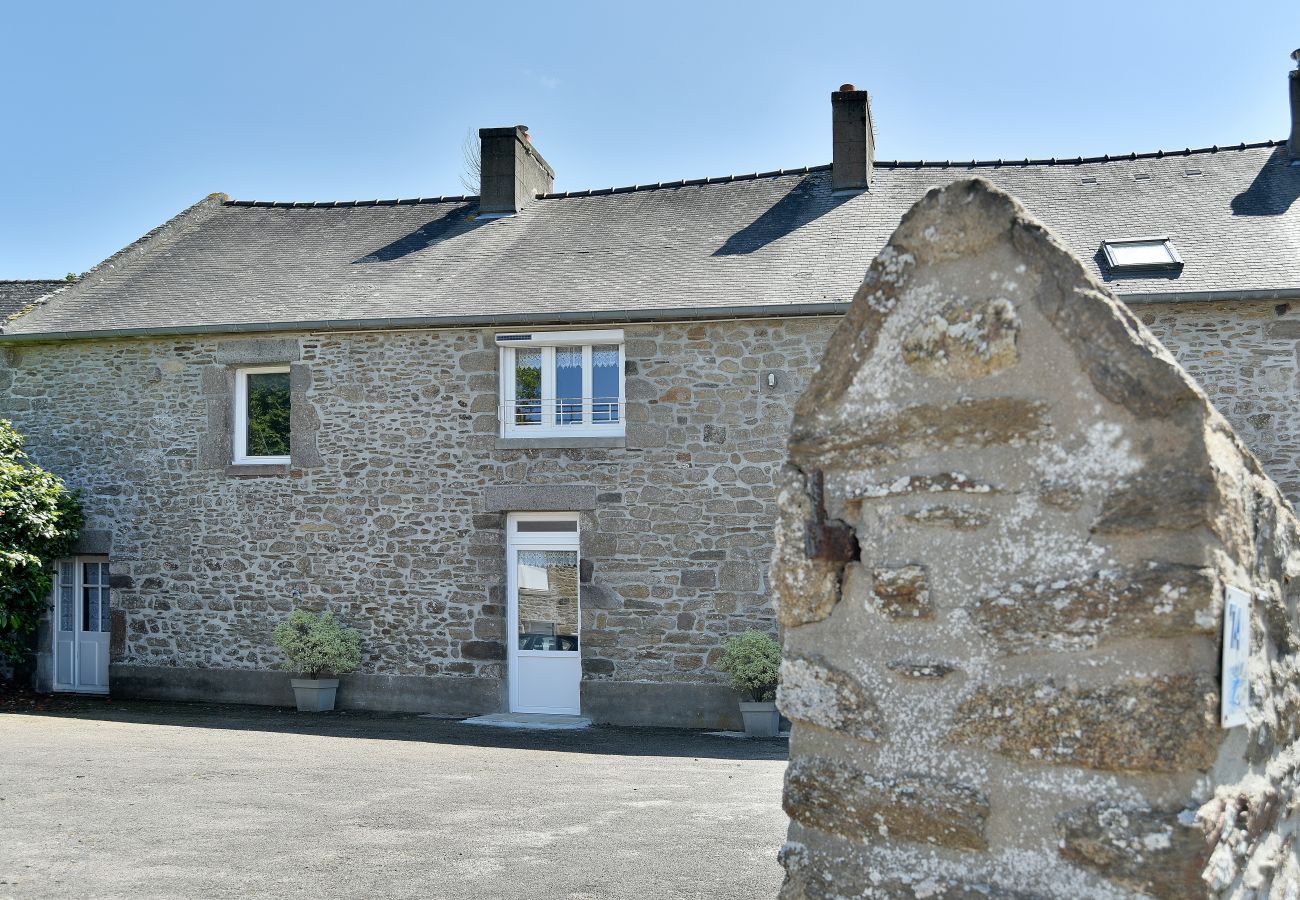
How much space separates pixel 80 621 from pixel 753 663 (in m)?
7.95

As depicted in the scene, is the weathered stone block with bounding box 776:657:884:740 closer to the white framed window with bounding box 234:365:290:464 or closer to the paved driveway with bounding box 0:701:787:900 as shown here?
the paved driveway with bounding box 0:701:787:900

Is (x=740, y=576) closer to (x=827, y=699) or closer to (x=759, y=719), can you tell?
(x=759, y=719)

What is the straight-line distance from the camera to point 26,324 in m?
12.9

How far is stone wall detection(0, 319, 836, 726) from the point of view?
36.3 feet

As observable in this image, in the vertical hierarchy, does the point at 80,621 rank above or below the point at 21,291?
below

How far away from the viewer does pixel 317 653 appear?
11539mm

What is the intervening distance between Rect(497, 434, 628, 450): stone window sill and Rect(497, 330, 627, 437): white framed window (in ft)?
0.39

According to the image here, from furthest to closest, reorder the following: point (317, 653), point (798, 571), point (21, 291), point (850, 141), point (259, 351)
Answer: point (21, 291) < point (850, 141) < point (259, 351) < point (317, 653) < point (798, 571)

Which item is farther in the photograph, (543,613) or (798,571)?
(543,613)

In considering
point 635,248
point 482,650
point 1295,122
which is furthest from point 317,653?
point 1295,122

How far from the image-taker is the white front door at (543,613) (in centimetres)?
Result: 1162

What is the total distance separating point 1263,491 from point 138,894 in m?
4.57

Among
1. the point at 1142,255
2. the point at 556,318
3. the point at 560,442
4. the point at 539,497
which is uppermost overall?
the point at 1142,255

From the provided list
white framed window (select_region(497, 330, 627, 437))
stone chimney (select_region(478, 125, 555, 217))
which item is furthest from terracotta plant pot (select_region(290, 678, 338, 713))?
stone chimney (select_region(478, 125, 555, 217))
